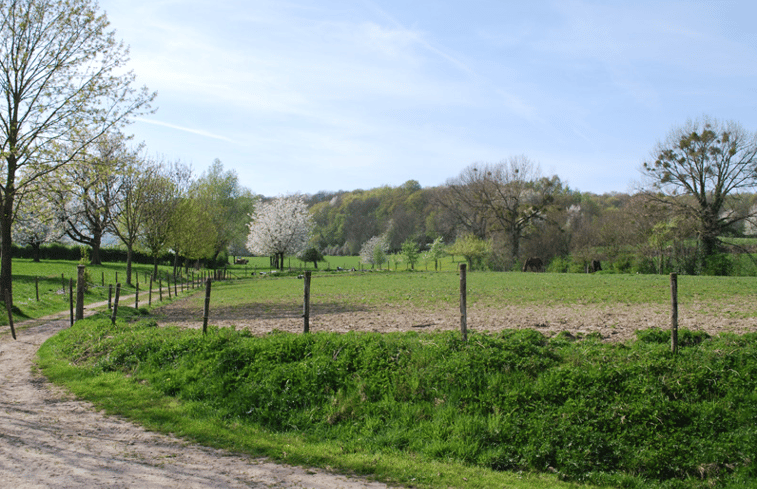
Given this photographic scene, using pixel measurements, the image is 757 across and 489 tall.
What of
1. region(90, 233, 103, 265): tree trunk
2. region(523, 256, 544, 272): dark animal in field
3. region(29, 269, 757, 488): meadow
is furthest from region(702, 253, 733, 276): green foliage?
region(90, 233, 103, 265): tree trunk

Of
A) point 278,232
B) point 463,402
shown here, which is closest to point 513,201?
point 278,232

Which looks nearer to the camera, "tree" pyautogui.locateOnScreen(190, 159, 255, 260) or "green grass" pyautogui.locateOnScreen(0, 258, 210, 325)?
"green grass" pyautogui.locateOnScreen(0, 258, 210, 325)

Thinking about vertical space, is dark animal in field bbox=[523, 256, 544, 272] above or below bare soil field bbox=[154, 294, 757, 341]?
above

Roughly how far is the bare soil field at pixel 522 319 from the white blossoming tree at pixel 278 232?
58.5 metres

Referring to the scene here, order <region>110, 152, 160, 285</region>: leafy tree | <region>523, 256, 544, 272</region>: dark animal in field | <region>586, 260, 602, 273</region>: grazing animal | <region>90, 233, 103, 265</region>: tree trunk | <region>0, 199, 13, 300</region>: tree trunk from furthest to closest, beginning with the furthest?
<region>523, 256, 544, 272</region>: dark animal in field < <region>586, 260, 602, 273</region>: grazing animal < <region>90, 233, 103, 265</region>: tree trunk < <region>110, 152, 160, 285</region>: leafy tree < <region>0, 199, 13, 300</region>: tree trunk

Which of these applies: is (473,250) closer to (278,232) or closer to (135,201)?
(278,232)

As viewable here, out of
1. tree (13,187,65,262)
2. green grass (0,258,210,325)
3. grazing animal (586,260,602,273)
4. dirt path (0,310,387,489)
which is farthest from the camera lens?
grazing animal (586,260,602,273)

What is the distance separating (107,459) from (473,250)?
62.6 meters

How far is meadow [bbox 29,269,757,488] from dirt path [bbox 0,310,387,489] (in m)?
0.46

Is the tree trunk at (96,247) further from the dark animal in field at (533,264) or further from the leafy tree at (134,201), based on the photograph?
the dark animal in field at (533,264)

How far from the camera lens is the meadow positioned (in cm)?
650

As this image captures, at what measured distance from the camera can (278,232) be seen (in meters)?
78.6

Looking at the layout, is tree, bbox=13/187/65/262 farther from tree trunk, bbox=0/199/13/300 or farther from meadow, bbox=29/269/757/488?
meadow, bbox=29/269/757/488

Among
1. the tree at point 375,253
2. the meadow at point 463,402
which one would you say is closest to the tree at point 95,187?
the meadow at point 463,402
